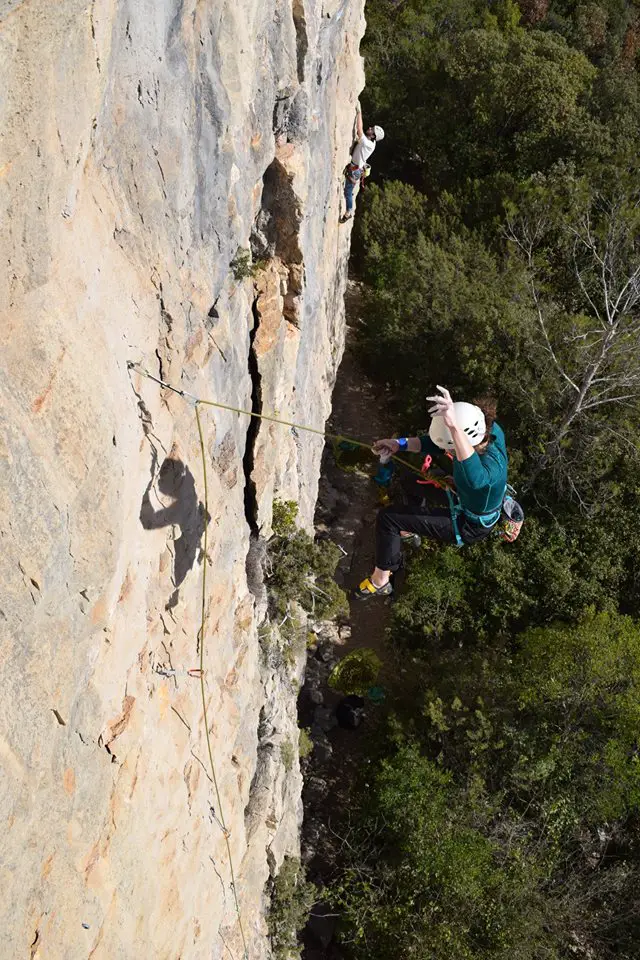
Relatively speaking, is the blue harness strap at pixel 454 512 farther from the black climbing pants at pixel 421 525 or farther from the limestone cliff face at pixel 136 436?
the limestone cliff face at pixel 136 436

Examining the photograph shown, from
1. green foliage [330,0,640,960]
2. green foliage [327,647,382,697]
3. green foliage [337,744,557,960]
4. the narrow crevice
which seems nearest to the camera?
the narrow crevice

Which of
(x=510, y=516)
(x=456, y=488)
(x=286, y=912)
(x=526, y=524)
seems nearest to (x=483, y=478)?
(x=456, y=488)

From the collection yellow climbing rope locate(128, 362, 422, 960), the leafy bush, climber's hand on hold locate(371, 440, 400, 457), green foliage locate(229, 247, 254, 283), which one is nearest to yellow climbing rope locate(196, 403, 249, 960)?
yellow climbing rope locate(128, 362, 422, 960)

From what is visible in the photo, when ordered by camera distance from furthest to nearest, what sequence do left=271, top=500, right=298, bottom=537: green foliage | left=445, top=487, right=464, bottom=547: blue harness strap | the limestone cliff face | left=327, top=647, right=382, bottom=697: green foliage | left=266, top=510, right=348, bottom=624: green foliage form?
left=327, top=647, right=382, bottom=697: green foliage < left=271, top=500, right=298, bottom=537: green foliage < left=266, top=510, right=348, bottom=624: green foliage < left=445, top=487, right=464, bottom=547: blue harness strap < the limestone cliff face

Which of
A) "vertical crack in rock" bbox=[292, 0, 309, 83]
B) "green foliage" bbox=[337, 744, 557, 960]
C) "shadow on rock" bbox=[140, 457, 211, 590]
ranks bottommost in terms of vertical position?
"green foliage" bbox=[337, 744, 557, 960]

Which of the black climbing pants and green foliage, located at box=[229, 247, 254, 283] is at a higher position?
green foliage, located at box=[229, 247, 254, 283]

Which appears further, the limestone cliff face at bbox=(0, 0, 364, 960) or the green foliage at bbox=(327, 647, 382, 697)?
the green foliage at bbox=(327, 647, 382, 697)

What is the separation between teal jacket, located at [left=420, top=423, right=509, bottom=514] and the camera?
5969 mm

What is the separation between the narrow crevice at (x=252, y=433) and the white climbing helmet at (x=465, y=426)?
172 cm

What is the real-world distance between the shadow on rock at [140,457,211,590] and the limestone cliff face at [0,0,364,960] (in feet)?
0.08

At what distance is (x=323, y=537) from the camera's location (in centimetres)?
1566

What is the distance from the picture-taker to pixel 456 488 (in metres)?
6.50

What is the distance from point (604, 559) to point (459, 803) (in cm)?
512

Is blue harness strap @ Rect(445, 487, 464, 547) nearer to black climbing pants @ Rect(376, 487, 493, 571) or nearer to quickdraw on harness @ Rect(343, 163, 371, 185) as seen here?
black climbing pants @ Rect(376, 487, 493, 571)
